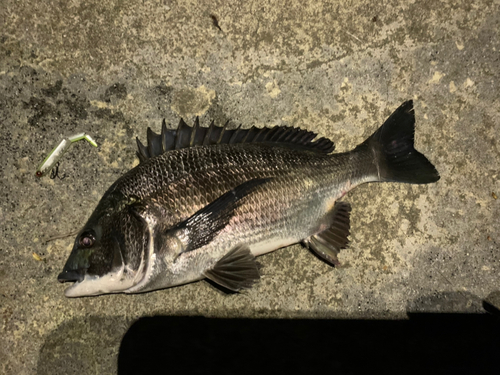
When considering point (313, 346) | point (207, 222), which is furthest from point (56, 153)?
point (313, 346)

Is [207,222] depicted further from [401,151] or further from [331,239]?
[401,151]

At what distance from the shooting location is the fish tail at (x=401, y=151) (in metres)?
2.45

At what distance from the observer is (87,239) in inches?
74.8

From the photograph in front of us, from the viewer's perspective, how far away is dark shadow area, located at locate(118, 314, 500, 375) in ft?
7.78

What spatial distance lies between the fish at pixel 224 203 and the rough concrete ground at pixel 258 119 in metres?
0.26

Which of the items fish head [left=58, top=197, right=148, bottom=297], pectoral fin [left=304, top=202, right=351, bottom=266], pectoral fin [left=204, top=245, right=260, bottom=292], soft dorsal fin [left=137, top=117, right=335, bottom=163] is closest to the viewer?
fish head [left=58, top=197, right=148, bottom=297]

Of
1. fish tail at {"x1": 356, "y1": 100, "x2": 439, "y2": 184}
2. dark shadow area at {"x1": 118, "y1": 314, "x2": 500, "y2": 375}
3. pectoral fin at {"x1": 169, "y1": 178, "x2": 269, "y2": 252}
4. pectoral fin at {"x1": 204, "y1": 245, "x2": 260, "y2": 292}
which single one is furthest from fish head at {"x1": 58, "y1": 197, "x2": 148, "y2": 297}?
fish tail at {"x1": 356, "y1": 100, "x2": 439, "y2": 184}

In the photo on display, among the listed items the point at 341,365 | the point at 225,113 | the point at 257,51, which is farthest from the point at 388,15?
the point at 341,365

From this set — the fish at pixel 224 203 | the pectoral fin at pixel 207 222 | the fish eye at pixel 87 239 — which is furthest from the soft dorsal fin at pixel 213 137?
the fish eye at pixel 87 239

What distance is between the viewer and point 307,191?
2.22 metres

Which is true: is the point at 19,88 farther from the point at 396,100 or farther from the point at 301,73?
the point at 396,100

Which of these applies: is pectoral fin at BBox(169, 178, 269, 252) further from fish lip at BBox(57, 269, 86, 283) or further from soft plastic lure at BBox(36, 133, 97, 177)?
soft plastic lure at BBox(36, 133, 97, 177)

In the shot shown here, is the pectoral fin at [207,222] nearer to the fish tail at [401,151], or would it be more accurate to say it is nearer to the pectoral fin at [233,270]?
the pectoral fin at [233,270]

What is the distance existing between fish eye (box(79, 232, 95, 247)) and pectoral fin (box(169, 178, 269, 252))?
484 millimetres
